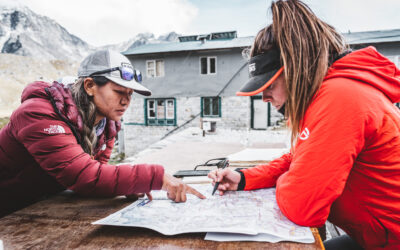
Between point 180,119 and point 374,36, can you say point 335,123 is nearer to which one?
point 180,119

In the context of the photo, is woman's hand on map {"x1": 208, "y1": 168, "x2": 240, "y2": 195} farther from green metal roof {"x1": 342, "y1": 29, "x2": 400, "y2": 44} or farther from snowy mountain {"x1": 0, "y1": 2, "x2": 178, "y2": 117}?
snowy mountain {"x1": 0, "y1": 2, "x2": 178, "y2": 117}

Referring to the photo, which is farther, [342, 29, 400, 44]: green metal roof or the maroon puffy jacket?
[342, 29, 400, 44]: green metal roof

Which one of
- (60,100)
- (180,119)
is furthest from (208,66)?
(60,100)

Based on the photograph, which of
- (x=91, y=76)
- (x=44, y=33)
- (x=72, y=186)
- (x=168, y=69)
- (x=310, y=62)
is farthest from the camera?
(x=44, y=33)

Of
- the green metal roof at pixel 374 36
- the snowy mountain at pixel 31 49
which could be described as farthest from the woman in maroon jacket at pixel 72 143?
the snowy mountain at pixel 31 49

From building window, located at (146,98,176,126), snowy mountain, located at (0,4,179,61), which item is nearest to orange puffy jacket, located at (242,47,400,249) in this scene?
building window, located at (146,98,176,126)

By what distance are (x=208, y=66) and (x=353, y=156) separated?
16601 mm

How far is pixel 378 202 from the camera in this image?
1012 millimetres

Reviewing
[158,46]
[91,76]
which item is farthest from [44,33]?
[91,76]

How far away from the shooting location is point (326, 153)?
3.13 feet

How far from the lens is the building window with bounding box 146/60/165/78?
17.9 meters

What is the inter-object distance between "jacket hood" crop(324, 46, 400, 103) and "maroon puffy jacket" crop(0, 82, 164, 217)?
3.22 feet

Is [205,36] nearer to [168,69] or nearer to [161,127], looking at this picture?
[168,69]

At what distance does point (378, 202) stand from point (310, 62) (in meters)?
0.65
